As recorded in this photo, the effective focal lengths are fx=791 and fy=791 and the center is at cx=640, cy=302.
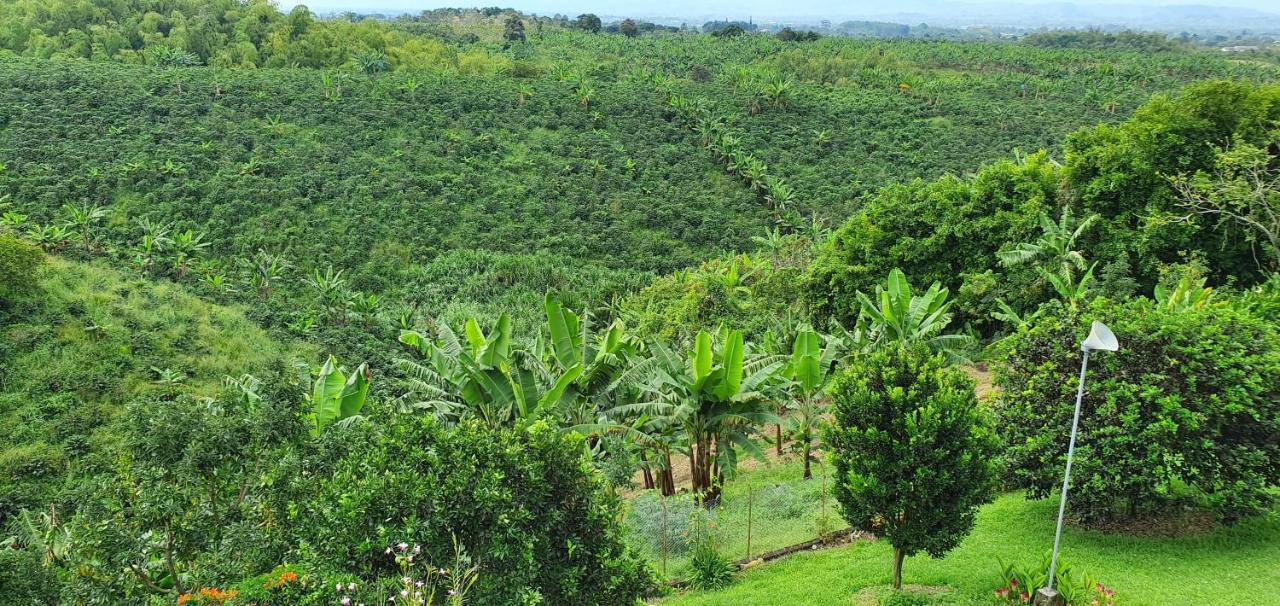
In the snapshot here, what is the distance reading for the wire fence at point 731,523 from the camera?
11.2 m

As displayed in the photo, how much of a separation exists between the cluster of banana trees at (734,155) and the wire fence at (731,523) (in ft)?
100

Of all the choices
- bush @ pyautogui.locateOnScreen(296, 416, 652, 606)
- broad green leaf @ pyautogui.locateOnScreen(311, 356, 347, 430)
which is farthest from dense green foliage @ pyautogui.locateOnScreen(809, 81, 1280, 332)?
bush @ pyautogui.locateOnScreen(296, 416, 652, 606)

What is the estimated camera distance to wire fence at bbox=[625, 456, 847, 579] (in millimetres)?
11180

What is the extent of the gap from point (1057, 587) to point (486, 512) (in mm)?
5891

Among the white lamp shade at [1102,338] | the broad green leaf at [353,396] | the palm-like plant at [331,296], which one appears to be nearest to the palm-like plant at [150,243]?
the palm-like plant at [331,296]

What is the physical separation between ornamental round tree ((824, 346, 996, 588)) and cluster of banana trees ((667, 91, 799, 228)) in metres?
34.9

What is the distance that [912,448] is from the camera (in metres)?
7.71

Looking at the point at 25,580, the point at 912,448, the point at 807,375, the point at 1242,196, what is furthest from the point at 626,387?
the point at 1242,196

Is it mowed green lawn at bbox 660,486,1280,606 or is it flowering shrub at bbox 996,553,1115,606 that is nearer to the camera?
flowering shrub at bbox 996,553,1115,606

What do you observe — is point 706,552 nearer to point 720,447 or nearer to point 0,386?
point 720,447

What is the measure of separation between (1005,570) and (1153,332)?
3621mm

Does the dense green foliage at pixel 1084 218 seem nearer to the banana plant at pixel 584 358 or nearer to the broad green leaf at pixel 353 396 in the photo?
the banana plant at pixel 584 358

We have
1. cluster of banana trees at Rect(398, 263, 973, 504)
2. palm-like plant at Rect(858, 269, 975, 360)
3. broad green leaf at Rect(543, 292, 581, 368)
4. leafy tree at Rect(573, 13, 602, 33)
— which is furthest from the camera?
leafy tree at Rect(573, 13, 602, 33)

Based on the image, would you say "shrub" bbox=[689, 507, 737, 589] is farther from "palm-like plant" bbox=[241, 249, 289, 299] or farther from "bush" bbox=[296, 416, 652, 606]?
"palm-like plant" bbox=[241, 249, 289, 299]
